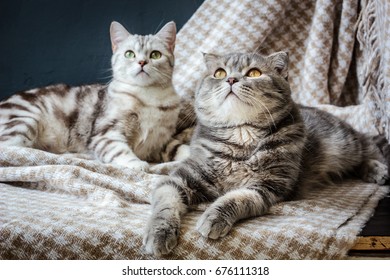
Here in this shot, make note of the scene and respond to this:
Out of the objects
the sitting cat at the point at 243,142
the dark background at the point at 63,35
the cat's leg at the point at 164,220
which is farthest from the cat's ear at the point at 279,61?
the dark background at the point at 63,35

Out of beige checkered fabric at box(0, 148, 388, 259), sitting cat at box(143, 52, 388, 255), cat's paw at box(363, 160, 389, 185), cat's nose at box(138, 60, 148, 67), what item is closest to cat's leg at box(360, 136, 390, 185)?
cat's paw at box(363, 160, 389, 185)

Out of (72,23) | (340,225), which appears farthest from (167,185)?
(72,23)

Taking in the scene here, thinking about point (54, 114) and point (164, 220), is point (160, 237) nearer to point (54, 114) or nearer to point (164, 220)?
point (164, 220)

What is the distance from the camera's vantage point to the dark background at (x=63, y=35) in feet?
5.14

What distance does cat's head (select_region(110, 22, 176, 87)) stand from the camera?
155 centimetres

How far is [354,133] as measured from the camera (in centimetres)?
148

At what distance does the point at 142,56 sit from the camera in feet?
5.10

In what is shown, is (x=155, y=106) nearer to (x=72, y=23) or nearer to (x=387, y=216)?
(x=72, y=23)

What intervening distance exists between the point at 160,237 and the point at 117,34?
104 cm

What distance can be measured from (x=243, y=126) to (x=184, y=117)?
64cm

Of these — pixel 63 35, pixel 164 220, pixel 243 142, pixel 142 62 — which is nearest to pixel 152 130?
pixel 142 62

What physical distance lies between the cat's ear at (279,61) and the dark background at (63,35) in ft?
2.37

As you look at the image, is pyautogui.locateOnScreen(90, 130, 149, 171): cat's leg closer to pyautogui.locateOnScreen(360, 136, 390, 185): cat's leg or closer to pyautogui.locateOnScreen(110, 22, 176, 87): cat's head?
pyautogui.locateOnScreen(110, 22, 176, 87): cat's head

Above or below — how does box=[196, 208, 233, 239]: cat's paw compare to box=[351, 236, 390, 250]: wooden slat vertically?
above
